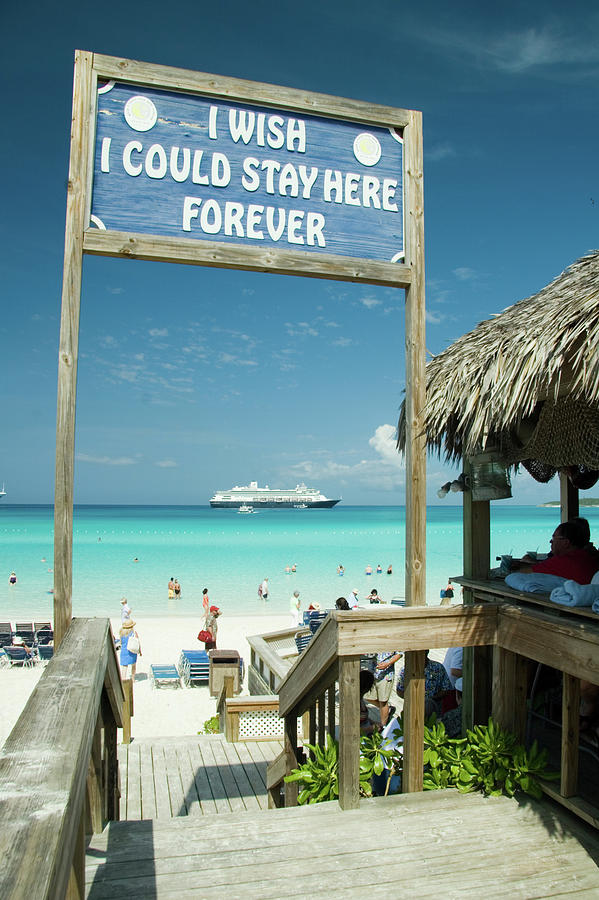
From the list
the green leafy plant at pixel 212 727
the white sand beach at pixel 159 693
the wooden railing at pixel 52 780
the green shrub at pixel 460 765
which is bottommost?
the white sand beach at pixel 159 693

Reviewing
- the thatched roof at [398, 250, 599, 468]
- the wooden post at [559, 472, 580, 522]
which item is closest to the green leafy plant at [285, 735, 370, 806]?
the thatched roof at [398, 250, 599, 468]

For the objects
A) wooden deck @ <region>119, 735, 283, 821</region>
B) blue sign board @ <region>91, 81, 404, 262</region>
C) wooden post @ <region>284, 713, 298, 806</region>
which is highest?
blue sign board @ <region>91, 81, 404, 262</region>

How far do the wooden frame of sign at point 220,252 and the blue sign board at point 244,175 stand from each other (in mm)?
45

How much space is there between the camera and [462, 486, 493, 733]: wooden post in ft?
12.4

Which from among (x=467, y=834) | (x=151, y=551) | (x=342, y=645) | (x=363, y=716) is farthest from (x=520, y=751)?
(x=151, y=551)

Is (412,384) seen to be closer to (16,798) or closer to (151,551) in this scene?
(16,798)

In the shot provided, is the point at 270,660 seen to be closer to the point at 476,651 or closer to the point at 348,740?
the point at 476,651

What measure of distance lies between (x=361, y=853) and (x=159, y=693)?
9.85 m

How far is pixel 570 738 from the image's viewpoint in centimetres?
297

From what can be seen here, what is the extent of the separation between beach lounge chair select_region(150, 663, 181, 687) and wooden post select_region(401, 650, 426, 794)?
9.74 m

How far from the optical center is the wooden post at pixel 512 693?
3324 millimetres

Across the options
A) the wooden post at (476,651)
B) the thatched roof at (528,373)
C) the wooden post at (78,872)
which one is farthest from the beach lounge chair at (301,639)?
the wooden post at (78,872)

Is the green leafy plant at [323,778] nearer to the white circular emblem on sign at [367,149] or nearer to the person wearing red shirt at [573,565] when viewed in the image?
the person wearing red shirt at [573,565]

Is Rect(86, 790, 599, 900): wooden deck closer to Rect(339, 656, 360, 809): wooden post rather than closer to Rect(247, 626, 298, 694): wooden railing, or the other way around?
Rect(339, 656, 360, 809): wooden post
